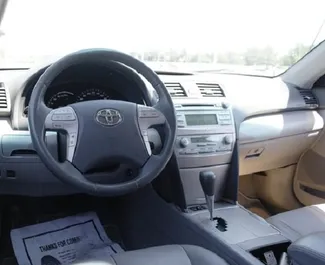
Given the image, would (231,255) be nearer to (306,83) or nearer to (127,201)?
(127,201)

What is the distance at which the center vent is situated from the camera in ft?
6.88

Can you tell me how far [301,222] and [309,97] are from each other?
0.90 metres

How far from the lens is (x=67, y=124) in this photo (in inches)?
60.4

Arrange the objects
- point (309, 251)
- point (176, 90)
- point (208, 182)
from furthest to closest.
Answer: point (176, 90)
point (208, 182)
point (309, 251)

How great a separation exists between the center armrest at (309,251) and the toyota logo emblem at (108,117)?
60cm

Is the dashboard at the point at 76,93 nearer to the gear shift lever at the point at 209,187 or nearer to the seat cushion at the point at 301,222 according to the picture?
the gear shift lever at the point at 209,187

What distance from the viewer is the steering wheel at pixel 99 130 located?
4.92ft

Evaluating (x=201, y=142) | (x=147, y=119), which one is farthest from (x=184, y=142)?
(x=147, y=119)

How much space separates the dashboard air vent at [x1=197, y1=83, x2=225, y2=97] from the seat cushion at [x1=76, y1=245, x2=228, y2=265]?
86cm

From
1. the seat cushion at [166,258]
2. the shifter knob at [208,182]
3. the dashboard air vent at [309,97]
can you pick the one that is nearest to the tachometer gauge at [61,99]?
the shifter knob at [208,182]

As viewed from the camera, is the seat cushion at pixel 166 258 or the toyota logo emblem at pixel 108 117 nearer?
the seat cushion at pixel 166 258

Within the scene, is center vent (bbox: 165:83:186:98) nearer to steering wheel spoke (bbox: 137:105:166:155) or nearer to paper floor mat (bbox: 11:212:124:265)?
steering wheel spoke (bbox: 137:105:166:155)

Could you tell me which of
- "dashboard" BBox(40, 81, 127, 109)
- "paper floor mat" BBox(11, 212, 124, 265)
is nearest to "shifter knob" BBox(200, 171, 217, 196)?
"dashboard" BBox(40, 81, 127, 109)

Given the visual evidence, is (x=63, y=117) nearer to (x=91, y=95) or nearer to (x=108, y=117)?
(x=108, y=117)
